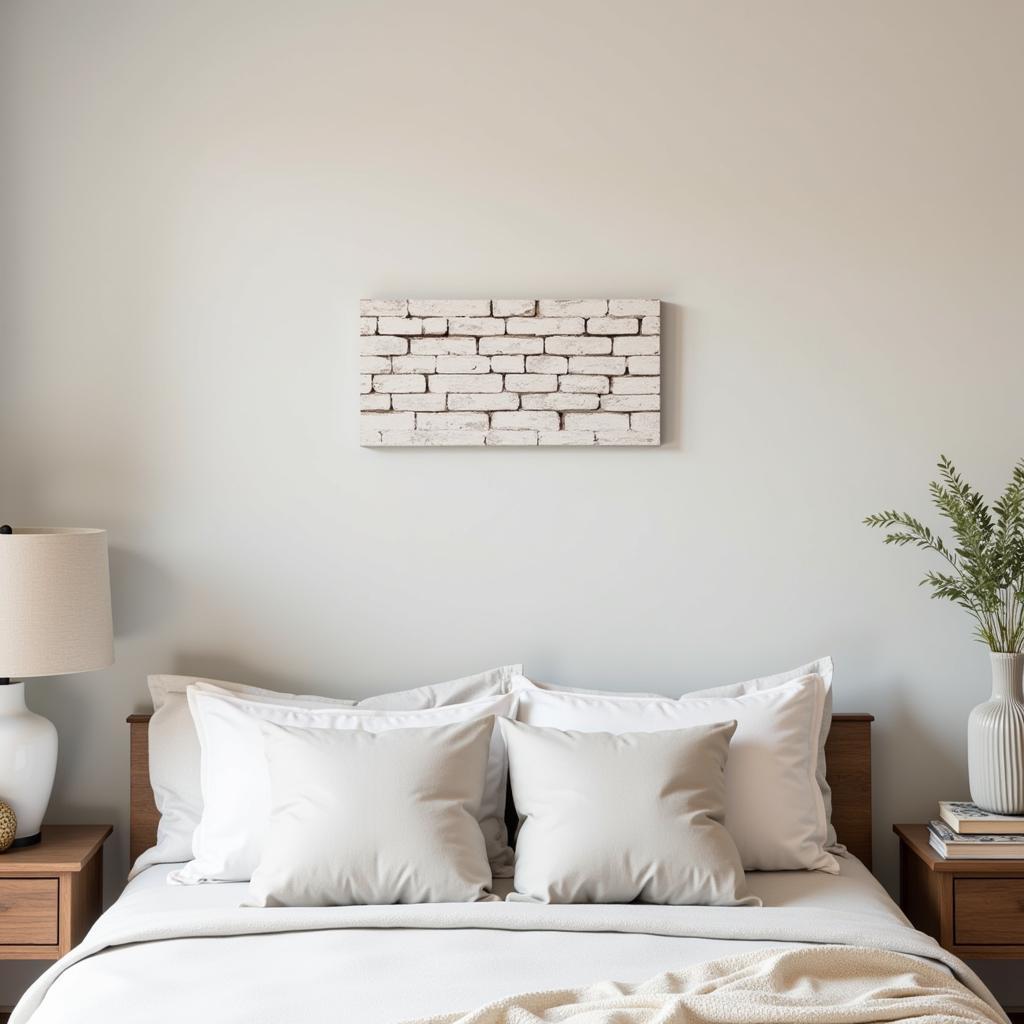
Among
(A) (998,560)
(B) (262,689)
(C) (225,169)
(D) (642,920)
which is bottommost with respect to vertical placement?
(D) (642,920)

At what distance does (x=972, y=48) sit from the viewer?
2.97 m

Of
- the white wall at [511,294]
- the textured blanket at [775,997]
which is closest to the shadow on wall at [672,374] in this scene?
the white wall at [511,294]

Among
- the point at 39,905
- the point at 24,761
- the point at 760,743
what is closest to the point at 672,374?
the point at 760,743

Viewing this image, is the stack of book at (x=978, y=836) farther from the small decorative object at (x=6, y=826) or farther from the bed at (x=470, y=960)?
the small decorative object at (x=6, y=826)

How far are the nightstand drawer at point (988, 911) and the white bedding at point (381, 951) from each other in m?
0.35

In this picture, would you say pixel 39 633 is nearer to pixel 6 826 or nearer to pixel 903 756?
pixel 6 826

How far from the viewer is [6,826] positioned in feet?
8.59

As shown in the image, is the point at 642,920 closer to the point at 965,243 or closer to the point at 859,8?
the point at 965,243

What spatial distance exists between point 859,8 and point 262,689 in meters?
2.43

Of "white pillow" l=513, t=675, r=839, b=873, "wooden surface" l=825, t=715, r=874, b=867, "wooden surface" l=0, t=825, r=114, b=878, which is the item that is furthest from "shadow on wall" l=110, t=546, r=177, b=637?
"wooden surface" l=825, t=715, r=874, b=867

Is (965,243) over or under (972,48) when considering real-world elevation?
under

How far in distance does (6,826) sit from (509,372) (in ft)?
5.51

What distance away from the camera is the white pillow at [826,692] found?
2.82 metres

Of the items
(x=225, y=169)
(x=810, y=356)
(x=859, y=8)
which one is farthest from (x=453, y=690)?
(x=859, y=8)
